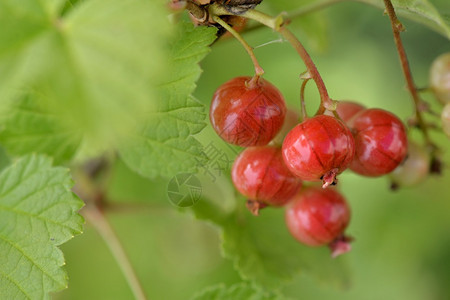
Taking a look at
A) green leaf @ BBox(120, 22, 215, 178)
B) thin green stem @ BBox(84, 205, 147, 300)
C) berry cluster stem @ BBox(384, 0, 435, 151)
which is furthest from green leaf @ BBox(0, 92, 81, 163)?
berry cluster stem @ BBox(384, 0, 435, 151)

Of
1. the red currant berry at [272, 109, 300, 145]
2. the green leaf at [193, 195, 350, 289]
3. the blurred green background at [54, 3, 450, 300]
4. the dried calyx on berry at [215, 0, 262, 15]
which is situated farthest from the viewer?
the blurred green background at [54, 3, 450, 300]

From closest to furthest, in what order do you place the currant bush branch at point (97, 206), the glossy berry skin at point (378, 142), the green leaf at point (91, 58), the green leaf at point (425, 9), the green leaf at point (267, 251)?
the green leaf at point (91, 58), the green leaf at point (425, 9), the glossy berry skin at point (378, 142), the green leaf at point (267, 251), the currant bush branch at point (97, 206)

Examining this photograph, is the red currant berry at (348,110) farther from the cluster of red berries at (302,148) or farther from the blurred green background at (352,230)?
the blurred green background at (352,230)

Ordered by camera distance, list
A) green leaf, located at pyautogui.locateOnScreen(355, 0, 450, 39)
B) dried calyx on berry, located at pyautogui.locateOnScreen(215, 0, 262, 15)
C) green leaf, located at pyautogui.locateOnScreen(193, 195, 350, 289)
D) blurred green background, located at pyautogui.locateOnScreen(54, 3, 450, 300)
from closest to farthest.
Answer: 1. green leaf, located at pyautogui.locateOnScreen(355, 0, 450, 39)
2. dried calyx on berry, located at pyautogui.locateOnScreen(215, 0, 262, 15)
3. green leaf, located at pyautogui.locateOnScreen(193, 195, 350, 289)
4. blurred green background, located at pyautogui.locateOnScreen(54, 3, 450, 300)

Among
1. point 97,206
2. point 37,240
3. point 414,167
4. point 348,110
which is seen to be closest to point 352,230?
point 414,167

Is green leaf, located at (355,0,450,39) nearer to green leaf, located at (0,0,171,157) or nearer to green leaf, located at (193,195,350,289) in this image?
green leaf, located at (0,0,171,157)

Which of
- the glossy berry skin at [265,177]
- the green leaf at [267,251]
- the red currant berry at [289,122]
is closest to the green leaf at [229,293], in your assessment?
the green leaf at [267,251]

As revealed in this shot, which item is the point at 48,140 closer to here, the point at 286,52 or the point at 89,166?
the point at 89,166
